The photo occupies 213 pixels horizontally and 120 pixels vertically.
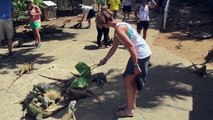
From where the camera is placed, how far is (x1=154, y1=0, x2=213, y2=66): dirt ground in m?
10.6

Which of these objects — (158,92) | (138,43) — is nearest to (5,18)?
(158,92)

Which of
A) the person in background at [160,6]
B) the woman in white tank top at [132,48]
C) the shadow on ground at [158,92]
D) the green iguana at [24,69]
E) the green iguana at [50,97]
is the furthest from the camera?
the person in background at [160,6]

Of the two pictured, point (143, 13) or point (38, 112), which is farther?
point (143, 13)

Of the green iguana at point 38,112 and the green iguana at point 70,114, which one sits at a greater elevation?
the green iguana at point 70,114

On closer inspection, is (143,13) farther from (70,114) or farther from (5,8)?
(70,114)

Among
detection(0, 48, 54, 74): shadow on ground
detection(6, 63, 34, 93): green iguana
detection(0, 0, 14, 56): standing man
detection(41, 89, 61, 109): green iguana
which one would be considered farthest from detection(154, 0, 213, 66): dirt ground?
detection(0, 0, 14, 56): standing man

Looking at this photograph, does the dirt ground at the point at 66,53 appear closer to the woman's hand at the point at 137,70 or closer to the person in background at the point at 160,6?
the woman's hand at the point at 137,70

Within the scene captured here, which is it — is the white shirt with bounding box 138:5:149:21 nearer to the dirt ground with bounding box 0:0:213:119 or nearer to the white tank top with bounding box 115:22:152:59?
the dirt ground with bounding box 0:0:213:119

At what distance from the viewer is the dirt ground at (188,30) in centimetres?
1064

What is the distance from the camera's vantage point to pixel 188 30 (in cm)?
1338

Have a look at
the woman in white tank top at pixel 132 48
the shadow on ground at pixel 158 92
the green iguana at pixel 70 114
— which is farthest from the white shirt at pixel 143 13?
the green iguana at pixel 70 114

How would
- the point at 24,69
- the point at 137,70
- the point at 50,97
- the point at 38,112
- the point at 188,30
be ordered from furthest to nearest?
the point at 188,30 < the point at 24,69 < the point at 50,97 < the point at 38,112 < the point at 137,70

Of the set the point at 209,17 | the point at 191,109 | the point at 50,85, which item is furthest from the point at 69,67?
the point at 209,17

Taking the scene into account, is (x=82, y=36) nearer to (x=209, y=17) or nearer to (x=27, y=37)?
(x=27, y=37)
